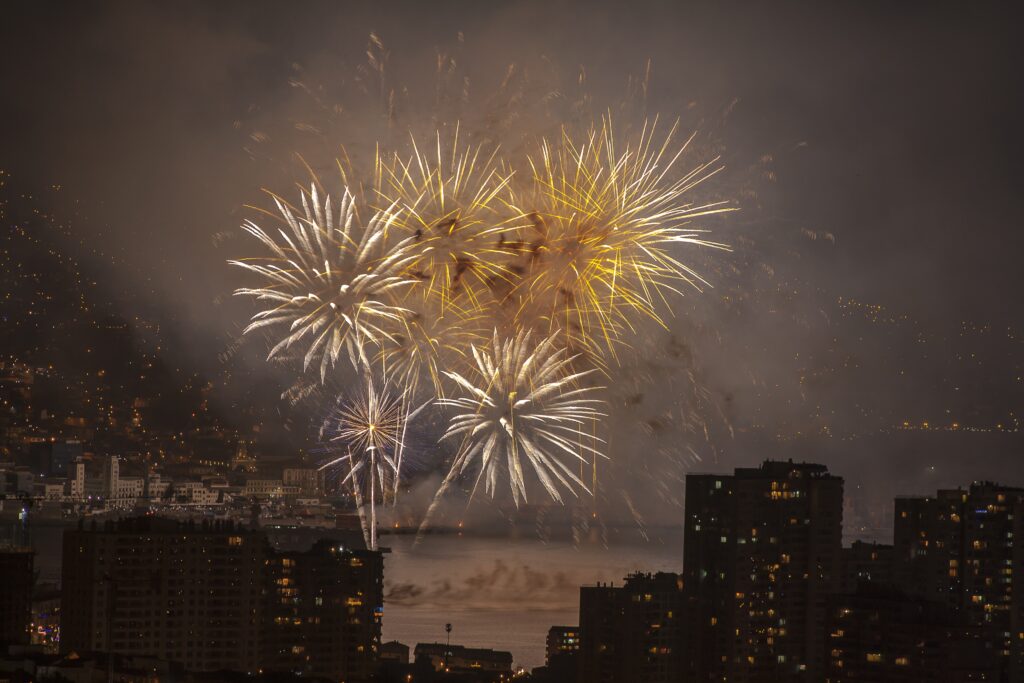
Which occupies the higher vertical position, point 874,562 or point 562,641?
point 874,562

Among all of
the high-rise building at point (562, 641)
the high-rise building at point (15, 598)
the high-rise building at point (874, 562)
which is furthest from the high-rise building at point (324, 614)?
the high-rise building at point (874, 562)

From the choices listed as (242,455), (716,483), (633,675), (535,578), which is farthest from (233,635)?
(242,455)

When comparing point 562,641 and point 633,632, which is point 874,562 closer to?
point 633,632

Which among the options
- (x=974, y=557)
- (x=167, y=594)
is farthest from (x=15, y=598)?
(x=974, y=557)

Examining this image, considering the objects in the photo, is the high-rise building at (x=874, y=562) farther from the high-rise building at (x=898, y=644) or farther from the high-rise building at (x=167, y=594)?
the high-rise building at (x=167, y=594)

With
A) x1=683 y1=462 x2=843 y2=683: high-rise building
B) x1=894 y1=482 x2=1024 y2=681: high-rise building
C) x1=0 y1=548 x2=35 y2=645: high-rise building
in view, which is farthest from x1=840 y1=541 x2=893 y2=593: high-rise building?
x1=0 y1=548 x2=35 y2=645: high-rise building

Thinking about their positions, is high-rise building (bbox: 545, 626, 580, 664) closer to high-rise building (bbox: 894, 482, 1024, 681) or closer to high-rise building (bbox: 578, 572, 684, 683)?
high-rise building (bbox: 578, 572, 684, 683)
